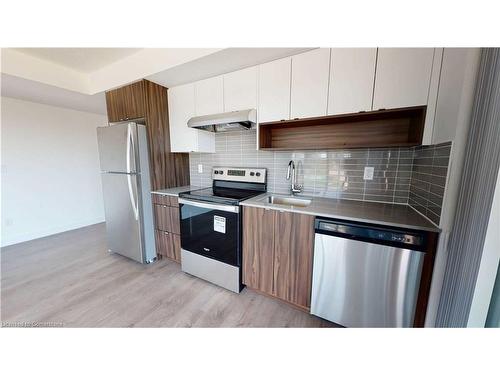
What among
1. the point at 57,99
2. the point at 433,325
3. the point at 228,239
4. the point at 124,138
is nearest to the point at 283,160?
the point at 228,239

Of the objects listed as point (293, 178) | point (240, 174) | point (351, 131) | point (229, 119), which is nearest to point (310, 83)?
point (351, 131)

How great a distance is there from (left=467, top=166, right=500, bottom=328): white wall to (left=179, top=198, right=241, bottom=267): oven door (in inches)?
56.1

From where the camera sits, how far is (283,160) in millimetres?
2008

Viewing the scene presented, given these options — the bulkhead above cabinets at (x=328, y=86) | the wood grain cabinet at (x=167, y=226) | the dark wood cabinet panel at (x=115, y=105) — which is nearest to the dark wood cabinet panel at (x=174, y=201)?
the wood grain cabinet at (x=167, y=226)

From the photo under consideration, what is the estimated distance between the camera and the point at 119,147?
7.00 feet

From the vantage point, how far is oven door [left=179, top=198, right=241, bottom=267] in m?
1.70

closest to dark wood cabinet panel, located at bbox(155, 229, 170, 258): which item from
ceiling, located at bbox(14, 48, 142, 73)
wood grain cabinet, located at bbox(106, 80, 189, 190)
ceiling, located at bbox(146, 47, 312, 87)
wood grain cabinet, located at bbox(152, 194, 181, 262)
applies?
wood grain cabinet, located at bbox(152, 194, 181, 262)

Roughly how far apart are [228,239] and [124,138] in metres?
1.65

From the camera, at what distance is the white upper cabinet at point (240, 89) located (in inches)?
69.3

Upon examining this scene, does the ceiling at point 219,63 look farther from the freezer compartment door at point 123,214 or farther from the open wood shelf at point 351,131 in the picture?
the freezer compartment door at point 123,214

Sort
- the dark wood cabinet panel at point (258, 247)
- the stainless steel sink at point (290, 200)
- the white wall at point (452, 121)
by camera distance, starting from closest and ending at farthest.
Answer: the white wall at point (452, 121) < the dark wood cabinet panel at point (258, 247) < the stainless steel sink at point (290, 200)

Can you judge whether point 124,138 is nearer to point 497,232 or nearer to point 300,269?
point 300,269

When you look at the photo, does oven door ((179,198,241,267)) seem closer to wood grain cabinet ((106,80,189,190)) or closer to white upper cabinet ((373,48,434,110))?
wood grain cabinet ((106,80,189,190))

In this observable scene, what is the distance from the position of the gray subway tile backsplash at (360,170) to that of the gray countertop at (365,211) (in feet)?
0.23
